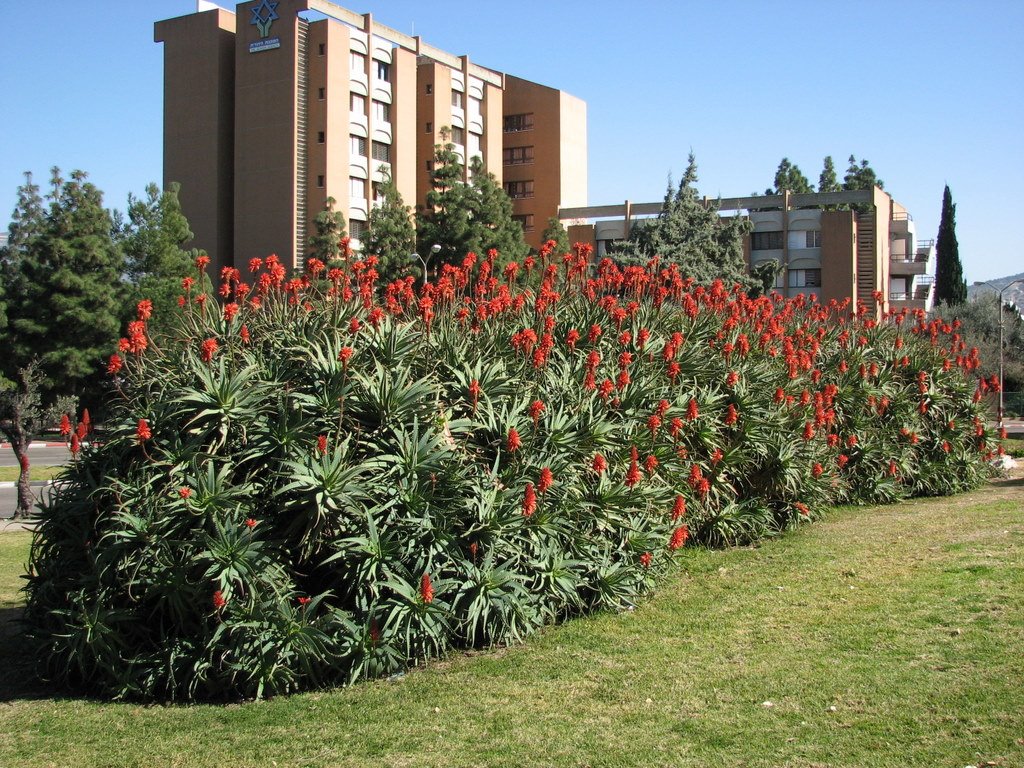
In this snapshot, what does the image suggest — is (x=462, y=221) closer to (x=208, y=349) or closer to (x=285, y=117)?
(x=285, y=117)

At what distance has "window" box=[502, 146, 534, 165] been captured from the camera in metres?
65.9

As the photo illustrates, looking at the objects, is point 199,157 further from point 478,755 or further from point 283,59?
point 478,755

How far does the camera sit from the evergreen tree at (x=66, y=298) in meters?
33.1

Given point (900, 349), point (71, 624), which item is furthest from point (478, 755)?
point (900, 349)

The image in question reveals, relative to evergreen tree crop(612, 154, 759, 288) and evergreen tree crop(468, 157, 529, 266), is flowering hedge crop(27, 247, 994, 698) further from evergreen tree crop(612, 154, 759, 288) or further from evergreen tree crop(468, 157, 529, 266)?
evergreen tree crop(468, 157, 529, 266)

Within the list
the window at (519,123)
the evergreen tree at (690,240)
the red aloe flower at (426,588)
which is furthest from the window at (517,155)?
the red aloe flower at (426,588)

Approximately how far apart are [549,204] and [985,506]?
53.4 metres

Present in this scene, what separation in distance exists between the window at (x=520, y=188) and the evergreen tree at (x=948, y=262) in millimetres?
26677

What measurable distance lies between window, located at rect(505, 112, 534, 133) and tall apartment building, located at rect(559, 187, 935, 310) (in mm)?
7338

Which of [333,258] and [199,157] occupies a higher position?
[199,157]

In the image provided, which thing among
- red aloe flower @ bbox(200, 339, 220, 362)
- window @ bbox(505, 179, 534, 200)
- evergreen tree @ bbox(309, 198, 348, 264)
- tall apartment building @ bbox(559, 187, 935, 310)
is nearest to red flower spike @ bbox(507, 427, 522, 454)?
red aloe flower @ bbox(200, 339, 220, 362)

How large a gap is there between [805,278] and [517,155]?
797 inches

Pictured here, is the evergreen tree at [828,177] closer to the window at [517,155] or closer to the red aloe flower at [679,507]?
the window at [517,155]

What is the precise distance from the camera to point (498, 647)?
7.61 m
